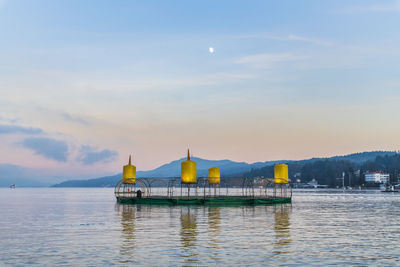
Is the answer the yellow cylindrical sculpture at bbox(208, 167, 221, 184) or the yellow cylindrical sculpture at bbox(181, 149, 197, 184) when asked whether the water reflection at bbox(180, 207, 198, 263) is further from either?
the yellow cylindrical sculpture at bbox(208, 167, 221, 184)

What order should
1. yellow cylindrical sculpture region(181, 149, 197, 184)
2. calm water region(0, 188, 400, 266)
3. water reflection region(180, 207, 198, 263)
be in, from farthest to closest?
yellow cylindrical sculpture region(181, 149, 197, 184) → water reflection region(180, 207, 198, 263) → calm water region(0, 188, 400, 266)

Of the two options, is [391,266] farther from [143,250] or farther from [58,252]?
[58,252]

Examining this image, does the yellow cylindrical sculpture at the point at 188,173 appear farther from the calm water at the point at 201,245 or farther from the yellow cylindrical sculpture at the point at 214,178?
the calm water at the point at 201,245

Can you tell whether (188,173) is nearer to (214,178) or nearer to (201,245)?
(214,178)

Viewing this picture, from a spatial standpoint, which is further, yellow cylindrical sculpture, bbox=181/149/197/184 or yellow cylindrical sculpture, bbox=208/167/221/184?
yellow cylindrical sculpture, bbox=208/167/221/184

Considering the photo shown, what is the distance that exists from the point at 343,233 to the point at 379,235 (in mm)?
2540

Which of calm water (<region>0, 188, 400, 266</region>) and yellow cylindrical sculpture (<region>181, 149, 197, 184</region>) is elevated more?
yellow cylindrical sculpture (<region>181, 149, 197, 184</region>)

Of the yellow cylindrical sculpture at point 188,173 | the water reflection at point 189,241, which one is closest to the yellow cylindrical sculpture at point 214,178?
the yellow cylindrical sculpture at point 188,173

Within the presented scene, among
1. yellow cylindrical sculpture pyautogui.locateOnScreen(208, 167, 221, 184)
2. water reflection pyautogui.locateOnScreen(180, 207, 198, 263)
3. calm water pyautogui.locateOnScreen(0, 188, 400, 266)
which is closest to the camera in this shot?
calm water pyautogui.locateOnScreen(0, 188, 400, 266)

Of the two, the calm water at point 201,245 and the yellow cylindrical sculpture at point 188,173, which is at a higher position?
the yellow cylindrical sculpture at point 188,173

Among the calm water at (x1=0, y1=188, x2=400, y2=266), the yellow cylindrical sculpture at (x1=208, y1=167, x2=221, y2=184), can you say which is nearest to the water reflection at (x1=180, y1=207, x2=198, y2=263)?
the calm water at (x1=0, y1=188, x2=400, y2=266)

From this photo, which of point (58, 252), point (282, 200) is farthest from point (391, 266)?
point (282, 200)

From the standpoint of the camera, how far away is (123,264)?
21984mm

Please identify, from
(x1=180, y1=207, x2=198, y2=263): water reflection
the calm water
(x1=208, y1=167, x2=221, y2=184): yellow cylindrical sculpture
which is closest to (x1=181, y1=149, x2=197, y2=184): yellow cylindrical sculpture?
(x1=208, y1=167, x2=221, y2=184): yellow cylindrical sculpture
